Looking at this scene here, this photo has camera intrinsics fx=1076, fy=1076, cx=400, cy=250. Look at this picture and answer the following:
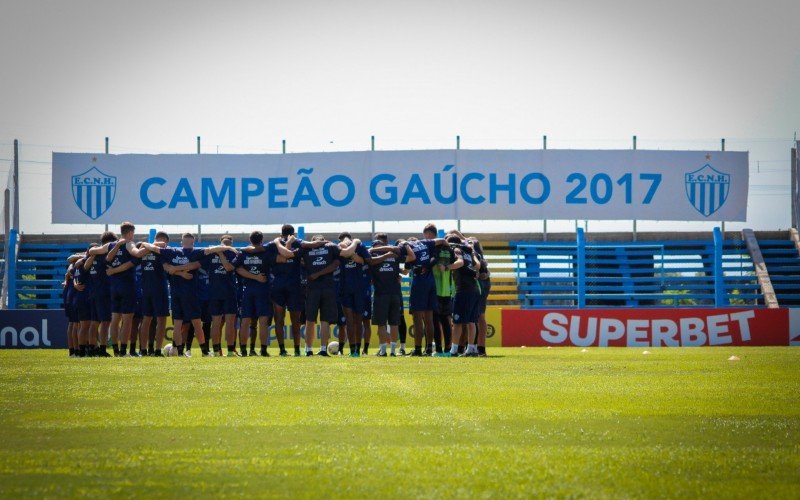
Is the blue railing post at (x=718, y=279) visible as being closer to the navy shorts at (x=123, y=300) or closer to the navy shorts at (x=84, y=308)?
the navy shorts at (x=123, y=300)

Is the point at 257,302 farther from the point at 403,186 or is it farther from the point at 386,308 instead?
the point at 403,186

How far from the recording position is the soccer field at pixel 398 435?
5.51m

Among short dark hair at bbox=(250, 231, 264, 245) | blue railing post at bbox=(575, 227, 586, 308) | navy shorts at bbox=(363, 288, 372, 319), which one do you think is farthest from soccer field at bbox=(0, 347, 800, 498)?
blue railing post at bbox=(575, 227, 586, 308)

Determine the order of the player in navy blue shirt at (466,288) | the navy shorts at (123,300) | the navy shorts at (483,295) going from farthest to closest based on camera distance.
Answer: the navy shorts at (483,295), the navy shorts at (123,300), the player in navy blue shirt at (466,288)

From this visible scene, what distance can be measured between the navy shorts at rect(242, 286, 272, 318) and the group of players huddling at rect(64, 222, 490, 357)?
0.7 inches

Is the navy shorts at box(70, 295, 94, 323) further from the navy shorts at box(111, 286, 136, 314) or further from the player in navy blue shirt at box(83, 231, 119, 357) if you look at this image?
the navy shorts at box(111, 286, 136, 314)

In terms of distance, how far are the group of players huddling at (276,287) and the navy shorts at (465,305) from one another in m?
0.02

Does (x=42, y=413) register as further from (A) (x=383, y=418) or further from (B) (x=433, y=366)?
(B) (x=433, y=366)

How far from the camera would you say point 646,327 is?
2883 cm

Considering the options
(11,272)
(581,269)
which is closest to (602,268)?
(581,269)

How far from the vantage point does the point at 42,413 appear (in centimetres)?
877

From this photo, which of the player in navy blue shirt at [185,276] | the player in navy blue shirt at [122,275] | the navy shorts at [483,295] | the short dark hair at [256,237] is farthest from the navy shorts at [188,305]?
the navy shorts at [483,295]

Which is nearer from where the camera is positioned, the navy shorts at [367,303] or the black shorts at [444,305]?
the black shorts at [444,305]

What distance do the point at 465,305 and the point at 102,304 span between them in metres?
6.59
